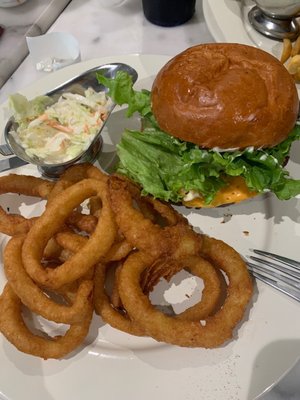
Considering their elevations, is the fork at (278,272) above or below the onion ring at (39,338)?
below

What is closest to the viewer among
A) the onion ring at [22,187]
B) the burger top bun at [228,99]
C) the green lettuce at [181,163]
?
the burger top bun at [228,99]

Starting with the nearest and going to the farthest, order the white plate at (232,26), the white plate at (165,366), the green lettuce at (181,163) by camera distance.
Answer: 1. the white plate at (165,366)
2. the green lettuce at (181,163)
3. the white plate at (232,26)

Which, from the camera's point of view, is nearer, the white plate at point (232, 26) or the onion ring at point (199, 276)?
the onion ring at point (199, 276)

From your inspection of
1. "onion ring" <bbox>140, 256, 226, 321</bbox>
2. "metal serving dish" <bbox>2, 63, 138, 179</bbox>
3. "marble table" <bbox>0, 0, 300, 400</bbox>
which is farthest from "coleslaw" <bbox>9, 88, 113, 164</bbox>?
"onion ring" <bbox>140, 256, 226, 321</bbox>

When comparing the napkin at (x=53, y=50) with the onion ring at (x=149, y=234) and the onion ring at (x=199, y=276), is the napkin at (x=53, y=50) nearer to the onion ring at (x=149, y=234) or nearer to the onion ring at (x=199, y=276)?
the onion ring at (x=149, y=234)

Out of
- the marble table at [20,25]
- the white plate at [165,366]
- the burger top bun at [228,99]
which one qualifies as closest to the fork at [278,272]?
the white plate at [165,366]

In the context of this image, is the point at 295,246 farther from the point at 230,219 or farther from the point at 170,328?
the point at 170,328

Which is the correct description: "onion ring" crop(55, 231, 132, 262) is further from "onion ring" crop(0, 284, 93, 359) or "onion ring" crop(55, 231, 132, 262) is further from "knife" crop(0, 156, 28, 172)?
"knife" crop(0, 156, 28, 172)

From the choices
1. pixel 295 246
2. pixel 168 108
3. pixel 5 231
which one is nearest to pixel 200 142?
pixel 168 108
